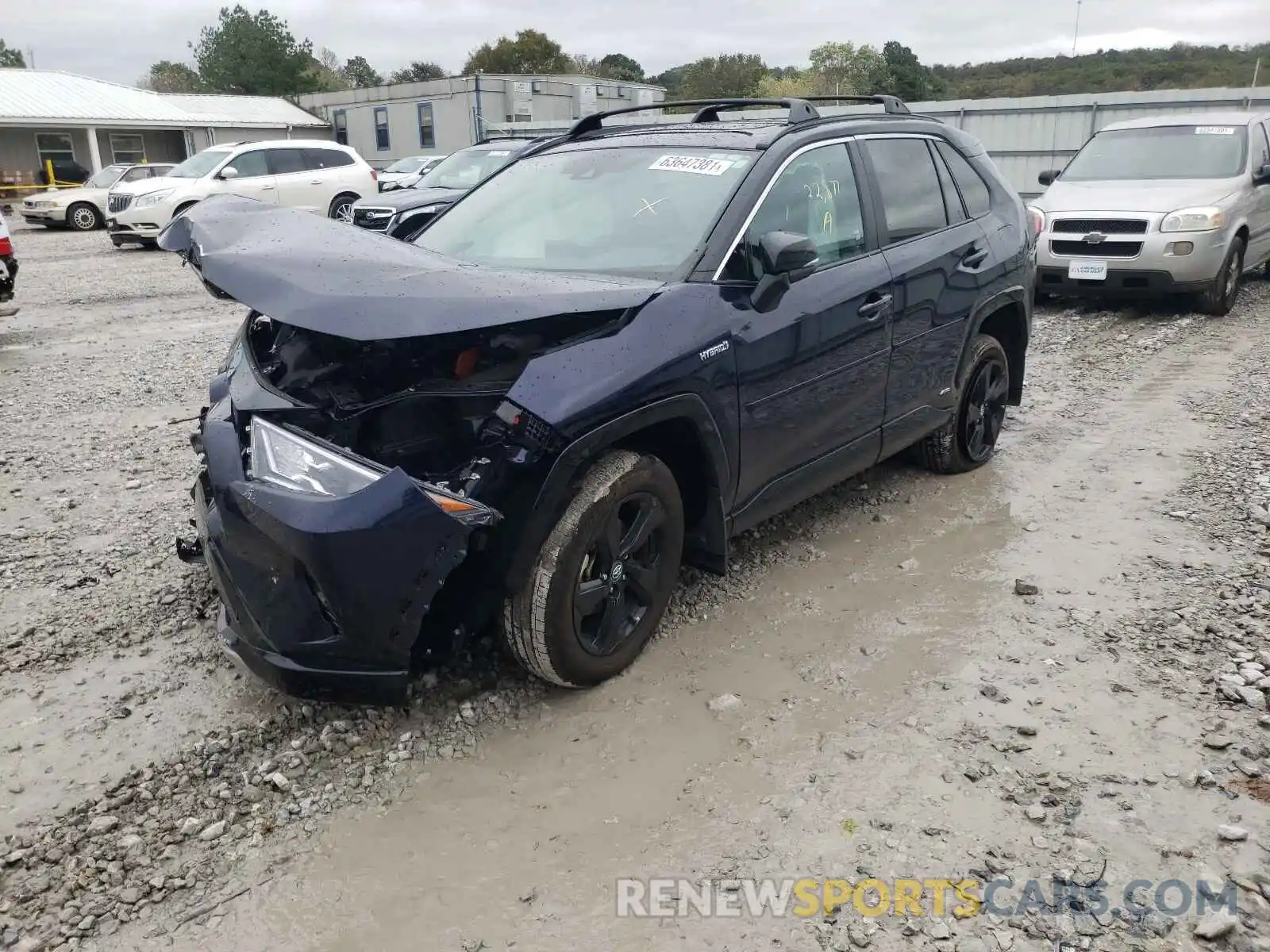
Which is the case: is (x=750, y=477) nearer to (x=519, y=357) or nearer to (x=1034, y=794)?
(x=519, y=357)

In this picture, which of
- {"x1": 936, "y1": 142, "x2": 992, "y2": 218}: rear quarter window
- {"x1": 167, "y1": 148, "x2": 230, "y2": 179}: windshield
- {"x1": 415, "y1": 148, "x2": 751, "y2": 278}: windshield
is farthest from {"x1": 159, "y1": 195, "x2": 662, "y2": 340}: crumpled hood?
{"x1": 167, "y1": 148, "x2": 230, "y2": 179}: windshield

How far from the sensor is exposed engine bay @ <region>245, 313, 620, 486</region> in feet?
9.90

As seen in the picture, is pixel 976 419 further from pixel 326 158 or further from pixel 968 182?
pixel 326 158

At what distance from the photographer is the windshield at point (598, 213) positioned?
373 cm

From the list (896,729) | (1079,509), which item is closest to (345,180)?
(1079,509)

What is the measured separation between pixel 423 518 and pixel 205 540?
877mm

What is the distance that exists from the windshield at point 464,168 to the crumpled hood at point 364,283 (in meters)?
11.2

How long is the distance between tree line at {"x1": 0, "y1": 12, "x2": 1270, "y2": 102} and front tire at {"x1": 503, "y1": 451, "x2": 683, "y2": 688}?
56316 millimetres

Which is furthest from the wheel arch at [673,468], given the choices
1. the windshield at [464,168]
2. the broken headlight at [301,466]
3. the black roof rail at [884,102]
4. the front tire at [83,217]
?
the front tire at [83,217]

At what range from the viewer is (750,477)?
12.2ft

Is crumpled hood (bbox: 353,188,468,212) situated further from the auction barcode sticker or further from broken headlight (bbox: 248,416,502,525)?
broken headlight (bbox: 248,416,502,525)

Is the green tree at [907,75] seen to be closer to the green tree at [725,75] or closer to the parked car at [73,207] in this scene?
the green tree at [725,75]

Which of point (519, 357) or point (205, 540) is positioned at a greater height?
point (519, 357)

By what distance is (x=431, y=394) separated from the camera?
3104 millimetres
